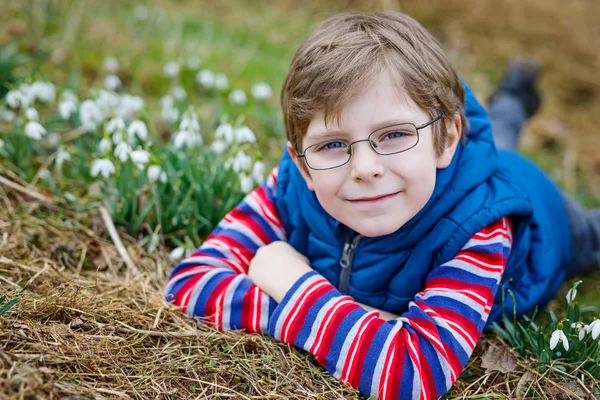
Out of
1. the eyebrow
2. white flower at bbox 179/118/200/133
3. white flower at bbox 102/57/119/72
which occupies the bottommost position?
white flower at bbox 179/118/200/133

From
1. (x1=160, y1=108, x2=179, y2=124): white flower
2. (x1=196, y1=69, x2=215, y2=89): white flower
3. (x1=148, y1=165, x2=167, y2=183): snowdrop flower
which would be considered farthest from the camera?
(x1=196, y1=69, x2=215, y2=89): white flower

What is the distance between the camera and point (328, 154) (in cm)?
195

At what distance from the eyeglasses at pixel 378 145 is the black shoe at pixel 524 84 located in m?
2.40

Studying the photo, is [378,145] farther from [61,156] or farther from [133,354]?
[61,156]

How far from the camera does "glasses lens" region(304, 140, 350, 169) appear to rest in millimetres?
1930

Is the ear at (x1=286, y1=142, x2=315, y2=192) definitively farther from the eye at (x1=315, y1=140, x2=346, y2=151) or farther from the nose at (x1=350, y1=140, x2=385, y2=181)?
the nose at (x1=350, y1=140, x2=385, y2=181)

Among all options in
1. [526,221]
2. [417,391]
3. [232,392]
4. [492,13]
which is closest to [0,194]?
[232,392]

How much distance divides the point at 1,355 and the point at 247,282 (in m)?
0.85

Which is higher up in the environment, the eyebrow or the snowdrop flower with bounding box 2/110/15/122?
the eyebrow

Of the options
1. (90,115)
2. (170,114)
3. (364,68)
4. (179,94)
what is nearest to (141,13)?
(179,94)

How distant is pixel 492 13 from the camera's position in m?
7.32

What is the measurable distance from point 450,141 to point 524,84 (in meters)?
2.35

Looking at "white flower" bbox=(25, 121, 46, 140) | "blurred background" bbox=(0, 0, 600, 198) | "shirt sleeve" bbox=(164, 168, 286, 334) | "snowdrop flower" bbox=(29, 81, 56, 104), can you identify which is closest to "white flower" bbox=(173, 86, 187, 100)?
"blurred background" bbox=(0, 0, 600, 198)

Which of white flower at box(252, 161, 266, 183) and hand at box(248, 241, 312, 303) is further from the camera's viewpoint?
white flower at box(252, 161, 266, 183)
